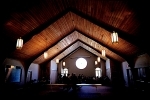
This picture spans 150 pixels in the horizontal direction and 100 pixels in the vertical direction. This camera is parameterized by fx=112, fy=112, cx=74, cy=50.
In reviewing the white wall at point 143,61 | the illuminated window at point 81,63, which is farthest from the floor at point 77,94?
the illuminated window at point 81,63

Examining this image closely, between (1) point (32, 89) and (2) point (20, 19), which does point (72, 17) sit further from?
(1) point (32, 89)

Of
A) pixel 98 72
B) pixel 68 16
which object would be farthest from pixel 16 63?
pixel 98 72

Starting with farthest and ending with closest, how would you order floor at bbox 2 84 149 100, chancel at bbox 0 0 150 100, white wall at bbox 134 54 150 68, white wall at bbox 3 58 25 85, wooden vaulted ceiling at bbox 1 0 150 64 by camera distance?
1. white wall at bbox 3 58 25 85
2. white wall at bbox 134 54 150 68
3. floor at bbox 2 84 149 100
4. chancel at bbox 0 0 150 100
5. wooden vaulted ceiling at bbox 1 0 150 64

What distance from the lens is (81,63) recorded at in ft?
48.8

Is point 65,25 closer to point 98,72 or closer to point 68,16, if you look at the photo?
point 68,16

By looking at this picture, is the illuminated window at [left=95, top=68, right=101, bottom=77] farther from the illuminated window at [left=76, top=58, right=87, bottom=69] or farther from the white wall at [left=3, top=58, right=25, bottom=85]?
the white wall at [left=3, top=58, right=25, bottom=85]

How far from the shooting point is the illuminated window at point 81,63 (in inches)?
580

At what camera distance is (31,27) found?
5723 millimetres

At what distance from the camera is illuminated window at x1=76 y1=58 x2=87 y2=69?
14.7m

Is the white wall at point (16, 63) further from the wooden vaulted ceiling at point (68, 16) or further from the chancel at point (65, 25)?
the wooden vaulted ceiling at point (68, 16)

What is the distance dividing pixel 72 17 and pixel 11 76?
5.10m

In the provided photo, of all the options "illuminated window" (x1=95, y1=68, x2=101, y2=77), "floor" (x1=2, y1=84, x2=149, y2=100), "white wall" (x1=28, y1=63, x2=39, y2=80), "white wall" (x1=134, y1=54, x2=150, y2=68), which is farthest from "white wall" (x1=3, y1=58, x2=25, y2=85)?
"illuminated window" (x1=95, y1=68, x2=101, y2=77)

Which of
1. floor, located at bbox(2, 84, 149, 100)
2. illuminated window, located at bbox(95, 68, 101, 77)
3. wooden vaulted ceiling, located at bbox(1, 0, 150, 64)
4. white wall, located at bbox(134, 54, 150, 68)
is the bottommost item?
floor, located at bbox(2, 84, 149, 100)

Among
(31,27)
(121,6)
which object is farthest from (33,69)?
(121,6)
